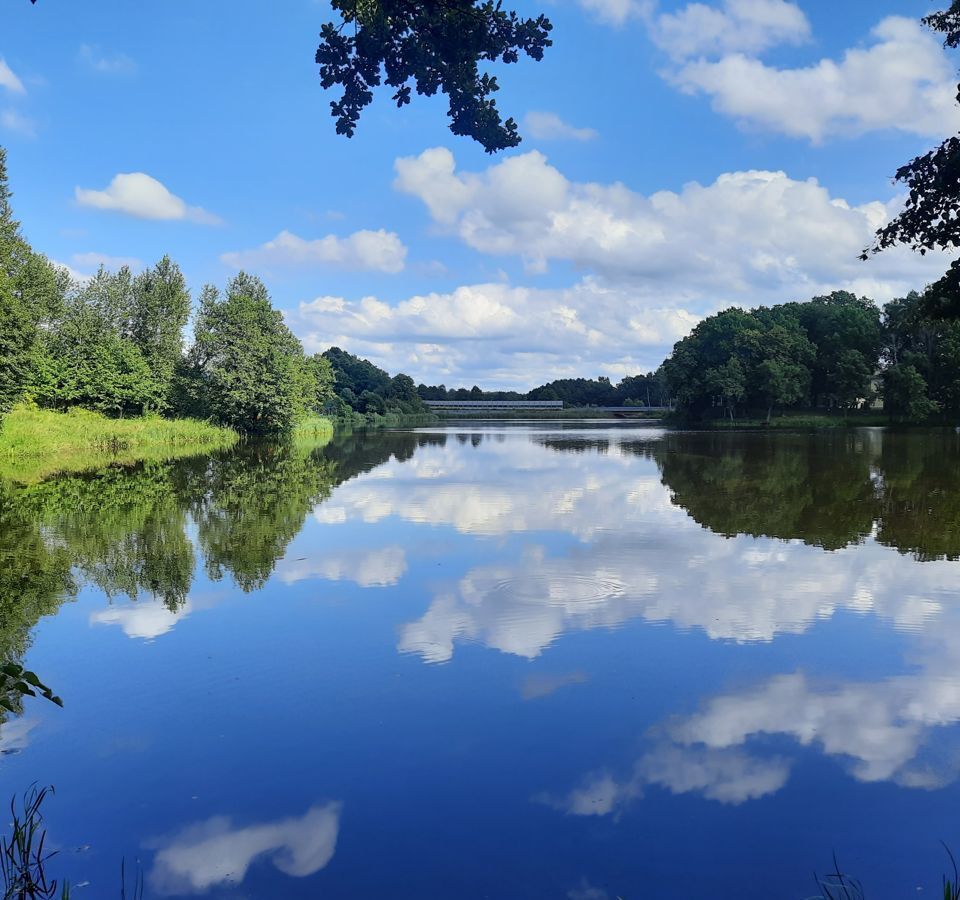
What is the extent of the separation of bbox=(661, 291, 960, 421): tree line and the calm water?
67362mm

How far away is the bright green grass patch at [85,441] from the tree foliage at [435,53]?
20719 millimetres

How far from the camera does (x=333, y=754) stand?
209 inches

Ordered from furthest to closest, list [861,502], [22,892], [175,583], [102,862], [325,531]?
[861,502], [325,531], [175,583], [102,862], [22,892]

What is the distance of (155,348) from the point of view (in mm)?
64562

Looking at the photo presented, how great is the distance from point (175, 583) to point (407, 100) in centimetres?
750

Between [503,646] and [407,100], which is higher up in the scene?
[407,100]

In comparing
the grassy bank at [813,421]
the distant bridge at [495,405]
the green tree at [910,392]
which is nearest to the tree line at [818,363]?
the green tree at [910,392]

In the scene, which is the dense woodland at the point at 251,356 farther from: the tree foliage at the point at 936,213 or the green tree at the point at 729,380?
the tree foliage at the point at 936,213

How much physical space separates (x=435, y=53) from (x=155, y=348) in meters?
62.4

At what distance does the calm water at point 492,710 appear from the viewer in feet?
13.6

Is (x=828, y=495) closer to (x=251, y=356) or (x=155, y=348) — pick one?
(x=251, y=356)

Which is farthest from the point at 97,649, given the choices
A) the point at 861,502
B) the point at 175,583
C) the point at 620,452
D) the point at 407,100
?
the point at 620,452

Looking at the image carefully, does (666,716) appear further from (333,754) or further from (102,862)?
(102,862)

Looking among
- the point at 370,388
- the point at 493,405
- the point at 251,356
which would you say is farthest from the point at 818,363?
the point at 493,405
